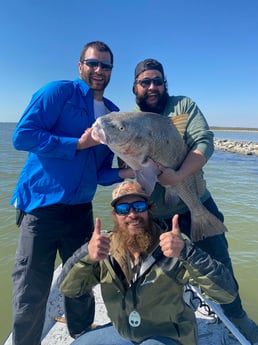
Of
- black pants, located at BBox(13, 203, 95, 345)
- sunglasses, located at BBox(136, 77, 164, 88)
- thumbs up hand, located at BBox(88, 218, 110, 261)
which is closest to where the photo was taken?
thumbs up hand, located at BBox(88, 218, 110, 261)

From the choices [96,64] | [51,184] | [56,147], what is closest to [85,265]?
[51,184]

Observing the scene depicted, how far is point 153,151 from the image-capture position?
125 inches

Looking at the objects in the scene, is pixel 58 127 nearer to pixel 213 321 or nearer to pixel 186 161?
pixel 186 161

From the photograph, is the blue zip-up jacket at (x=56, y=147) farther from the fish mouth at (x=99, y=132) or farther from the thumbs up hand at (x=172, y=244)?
the thumbs up hand at (x=172, y=244)

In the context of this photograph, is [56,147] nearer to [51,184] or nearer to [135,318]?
[51,184]

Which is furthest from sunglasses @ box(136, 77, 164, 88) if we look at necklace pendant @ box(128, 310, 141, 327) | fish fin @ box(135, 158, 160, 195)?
necklace pendant @ box(128, 310, 141, 327)

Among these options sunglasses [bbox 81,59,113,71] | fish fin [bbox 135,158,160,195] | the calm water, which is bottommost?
the calm water

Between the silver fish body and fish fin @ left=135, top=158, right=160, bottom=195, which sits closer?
the silver fish body

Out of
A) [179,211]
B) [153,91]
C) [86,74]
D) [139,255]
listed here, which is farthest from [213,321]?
[86,74]

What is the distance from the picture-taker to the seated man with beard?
2.79m

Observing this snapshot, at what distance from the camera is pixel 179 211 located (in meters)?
3.91

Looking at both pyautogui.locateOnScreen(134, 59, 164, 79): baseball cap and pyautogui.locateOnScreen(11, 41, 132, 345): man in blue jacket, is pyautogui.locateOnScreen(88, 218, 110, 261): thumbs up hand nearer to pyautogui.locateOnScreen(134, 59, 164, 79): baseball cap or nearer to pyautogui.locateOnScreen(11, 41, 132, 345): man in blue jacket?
pyautogui.locateOnScreen(11, 41, 132, 345): man in blue jacket

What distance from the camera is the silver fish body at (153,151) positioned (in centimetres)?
289

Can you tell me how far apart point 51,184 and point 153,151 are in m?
1.14
